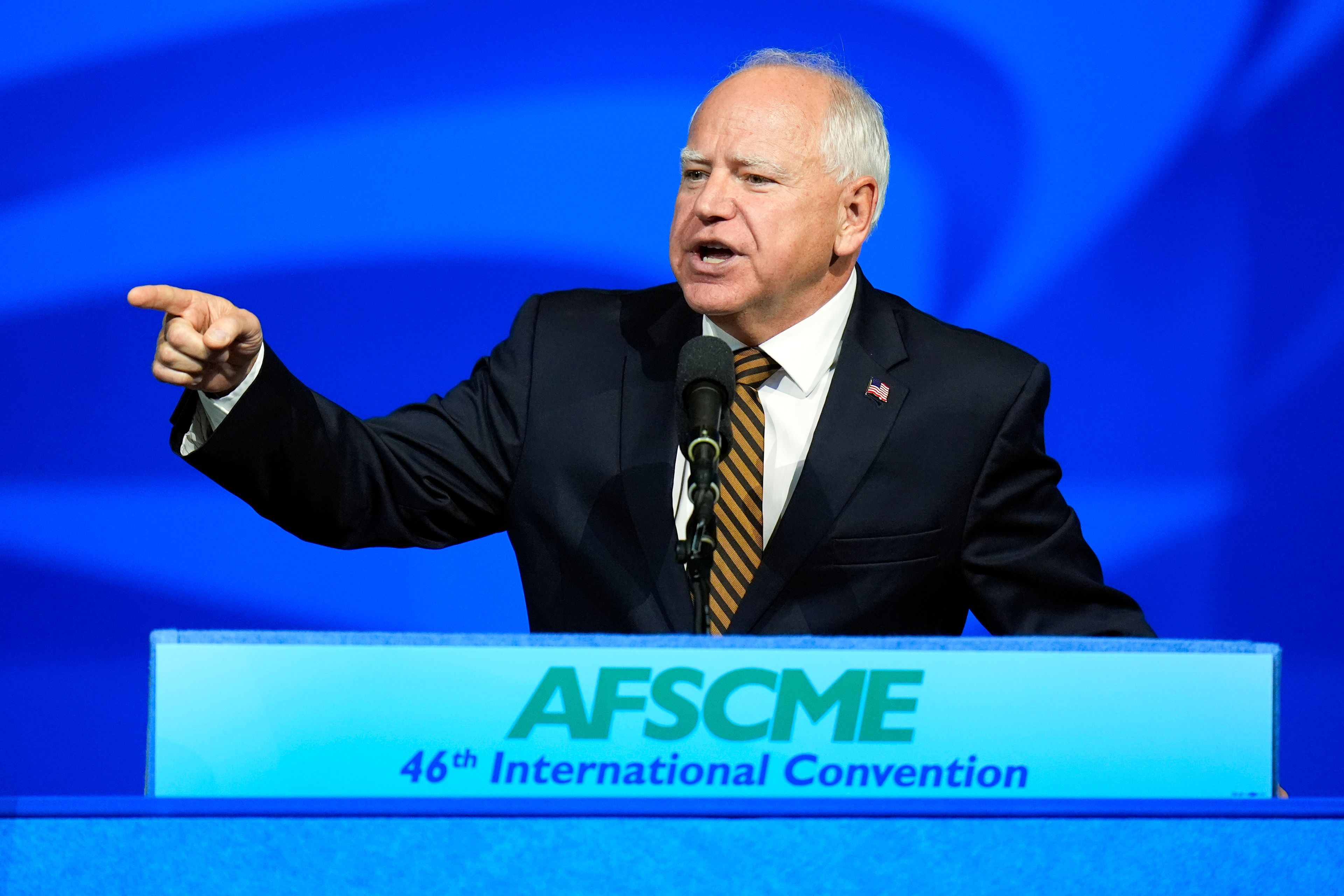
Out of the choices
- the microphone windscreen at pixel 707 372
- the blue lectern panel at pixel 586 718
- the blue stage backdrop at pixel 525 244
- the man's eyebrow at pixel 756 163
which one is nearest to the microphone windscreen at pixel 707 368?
the microphone windscreen at pixel 707 372

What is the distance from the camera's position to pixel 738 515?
175 centimetres

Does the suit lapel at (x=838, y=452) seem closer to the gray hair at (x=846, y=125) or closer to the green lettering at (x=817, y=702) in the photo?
the gray hair at (x=846, y=125)

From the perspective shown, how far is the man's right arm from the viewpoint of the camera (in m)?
1.57

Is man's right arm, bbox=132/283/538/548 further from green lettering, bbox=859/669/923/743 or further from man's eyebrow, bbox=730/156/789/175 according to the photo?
green lettering, bbox=859/669/923/743

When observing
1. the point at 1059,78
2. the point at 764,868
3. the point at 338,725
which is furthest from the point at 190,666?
the point at 1059,78

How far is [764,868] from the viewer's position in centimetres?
94

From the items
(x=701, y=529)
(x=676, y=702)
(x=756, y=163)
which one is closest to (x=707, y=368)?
(x=701, y=529)

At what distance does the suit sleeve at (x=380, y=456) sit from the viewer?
1573mm

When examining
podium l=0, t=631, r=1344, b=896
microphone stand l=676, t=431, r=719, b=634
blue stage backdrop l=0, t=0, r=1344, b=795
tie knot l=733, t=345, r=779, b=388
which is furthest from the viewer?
blue stage backdrop l=0, t=0, r=1344, b=795

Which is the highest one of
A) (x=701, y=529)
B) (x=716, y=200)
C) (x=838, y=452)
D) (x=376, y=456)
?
(x=716, y=200)

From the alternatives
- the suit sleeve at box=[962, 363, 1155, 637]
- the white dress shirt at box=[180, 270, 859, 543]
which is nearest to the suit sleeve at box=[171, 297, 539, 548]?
the white dress shirt at box=[180, 270, 859, 543]

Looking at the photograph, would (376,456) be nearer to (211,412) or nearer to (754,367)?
(211,412)

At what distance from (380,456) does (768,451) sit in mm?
469

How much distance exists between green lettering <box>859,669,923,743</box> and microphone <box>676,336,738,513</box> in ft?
0.67
